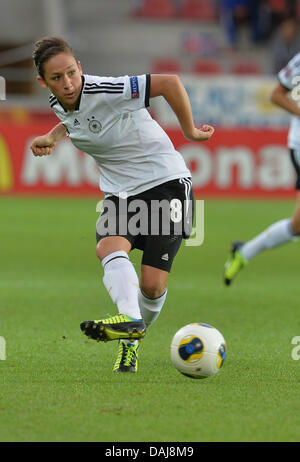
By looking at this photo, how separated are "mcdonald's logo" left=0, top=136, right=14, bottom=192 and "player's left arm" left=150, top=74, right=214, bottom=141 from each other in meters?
12.4

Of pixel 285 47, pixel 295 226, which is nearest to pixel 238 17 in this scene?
pixel 285 47

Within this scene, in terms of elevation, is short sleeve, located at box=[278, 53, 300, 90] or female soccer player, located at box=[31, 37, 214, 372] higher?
short sleeve, located at box=[278, 53, 300, 90]

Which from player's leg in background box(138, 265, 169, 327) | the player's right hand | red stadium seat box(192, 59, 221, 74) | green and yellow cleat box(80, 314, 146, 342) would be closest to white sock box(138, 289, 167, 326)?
player's leg in background box(138, 265, 169, 327)

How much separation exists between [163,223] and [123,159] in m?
0.44

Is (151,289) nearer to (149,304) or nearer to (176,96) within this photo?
(149,304)

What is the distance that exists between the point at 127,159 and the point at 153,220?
1.30 ft

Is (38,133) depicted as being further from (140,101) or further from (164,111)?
(140,101)

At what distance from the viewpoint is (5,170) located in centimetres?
1744

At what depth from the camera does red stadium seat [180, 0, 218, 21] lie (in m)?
23.6

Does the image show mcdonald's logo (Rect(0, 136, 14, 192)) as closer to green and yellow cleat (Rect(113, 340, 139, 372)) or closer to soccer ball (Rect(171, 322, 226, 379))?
green and yellow cleat (Rect(113, 340, 139, 372))

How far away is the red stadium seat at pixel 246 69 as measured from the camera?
22578mm

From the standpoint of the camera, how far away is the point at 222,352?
4922 millimetres

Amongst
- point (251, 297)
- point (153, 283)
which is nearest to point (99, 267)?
point (251, 297)
